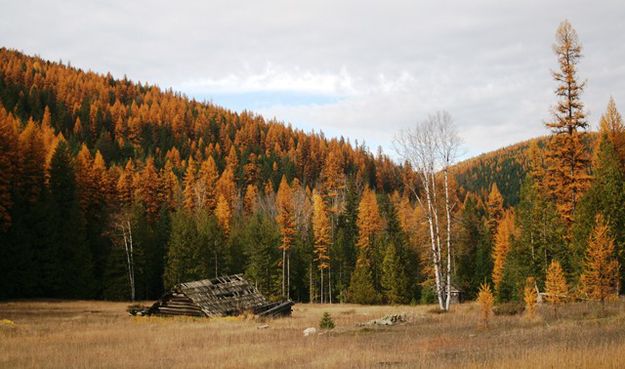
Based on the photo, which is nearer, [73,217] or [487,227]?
[73,217]

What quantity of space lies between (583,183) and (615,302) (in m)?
12.0

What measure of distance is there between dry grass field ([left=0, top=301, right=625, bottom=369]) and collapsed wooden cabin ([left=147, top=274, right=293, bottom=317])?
745cm

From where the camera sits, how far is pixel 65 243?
53.0 m

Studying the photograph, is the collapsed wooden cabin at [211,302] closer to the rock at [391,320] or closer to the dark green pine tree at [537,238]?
the rock at [391,320]

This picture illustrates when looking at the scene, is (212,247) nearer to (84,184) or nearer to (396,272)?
(84,184)

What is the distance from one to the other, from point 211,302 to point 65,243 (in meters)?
28.0

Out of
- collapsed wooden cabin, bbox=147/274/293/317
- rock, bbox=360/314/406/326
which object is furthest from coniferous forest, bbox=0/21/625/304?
collapsed wooden cabin, bbox=147/274/293/317

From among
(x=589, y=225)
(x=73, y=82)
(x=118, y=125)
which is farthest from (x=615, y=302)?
(x=73, y=82)

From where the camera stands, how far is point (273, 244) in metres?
65.2

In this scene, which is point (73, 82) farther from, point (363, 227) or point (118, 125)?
point (363, 227)

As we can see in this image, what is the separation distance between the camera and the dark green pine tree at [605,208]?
1212 inches

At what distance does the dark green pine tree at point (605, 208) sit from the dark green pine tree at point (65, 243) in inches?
1829

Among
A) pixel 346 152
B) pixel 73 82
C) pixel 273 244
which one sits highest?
pixel 73 82

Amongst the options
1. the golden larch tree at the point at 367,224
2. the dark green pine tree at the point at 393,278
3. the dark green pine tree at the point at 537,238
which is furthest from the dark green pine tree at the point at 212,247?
the dark green pine tree at the point at 537,238
